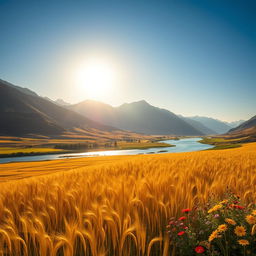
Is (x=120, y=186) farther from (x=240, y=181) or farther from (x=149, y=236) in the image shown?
(x=240, y=181)

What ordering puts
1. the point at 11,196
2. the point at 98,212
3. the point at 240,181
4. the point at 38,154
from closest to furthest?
the point at 98,212 → the point at 11,196 → the point at 240,181 → the point at 38,154

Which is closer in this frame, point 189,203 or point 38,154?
point 189,203

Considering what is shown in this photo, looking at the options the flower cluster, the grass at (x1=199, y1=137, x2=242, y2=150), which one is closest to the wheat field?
the flower cluster

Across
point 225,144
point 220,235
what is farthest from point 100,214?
point 225,144


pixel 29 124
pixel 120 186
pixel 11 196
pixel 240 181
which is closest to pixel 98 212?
pixel 120 186

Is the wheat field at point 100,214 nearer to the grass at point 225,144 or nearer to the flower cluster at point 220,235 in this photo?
the flower cluster at point 220,235

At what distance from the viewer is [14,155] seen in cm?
5338

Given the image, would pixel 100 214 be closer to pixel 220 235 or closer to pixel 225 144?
pixel 220 235

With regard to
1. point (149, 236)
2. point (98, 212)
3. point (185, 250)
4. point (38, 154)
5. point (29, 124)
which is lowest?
point (38, 154)

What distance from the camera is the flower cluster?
4.29 feet

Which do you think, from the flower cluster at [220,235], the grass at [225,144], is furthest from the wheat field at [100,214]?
the grass at [225,144]

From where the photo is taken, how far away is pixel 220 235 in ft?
3.91

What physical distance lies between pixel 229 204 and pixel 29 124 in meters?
216

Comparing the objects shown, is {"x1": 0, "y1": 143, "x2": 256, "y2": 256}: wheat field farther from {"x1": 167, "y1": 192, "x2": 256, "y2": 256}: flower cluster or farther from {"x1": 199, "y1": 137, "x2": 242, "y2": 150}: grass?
{"x1": 199, "y1": 137, "x2": 242, "y2": 150}: grass
